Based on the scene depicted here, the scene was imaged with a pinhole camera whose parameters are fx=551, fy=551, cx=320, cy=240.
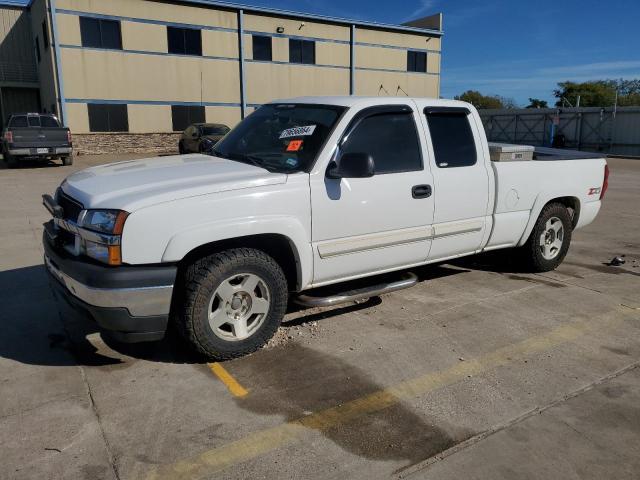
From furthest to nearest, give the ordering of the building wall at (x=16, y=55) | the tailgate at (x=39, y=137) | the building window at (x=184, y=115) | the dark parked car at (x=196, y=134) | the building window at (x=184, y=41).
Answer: the building wall at (x=16, y=55)
the building window at (x=184, y=115)
the building window at (x=184, y=41)
the dark parked car at (x=196, y=134)
the tailgate at (x=39, y=137)

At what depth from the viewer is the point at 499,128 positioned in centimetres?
4109

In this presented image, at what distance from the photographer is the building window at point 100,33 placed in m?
→ 25.5

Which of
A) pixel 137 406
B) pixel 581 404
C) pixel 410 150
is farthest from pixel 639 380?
pixel 137 406

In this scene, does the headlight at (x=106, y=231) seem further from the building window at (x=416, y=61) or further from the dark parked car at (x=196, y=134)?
the building window at (x=416, y=61)

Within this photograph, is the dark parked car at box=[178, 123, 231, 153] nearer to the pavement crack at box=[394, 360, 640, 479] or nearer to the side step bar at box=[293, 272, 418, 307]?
the side step bar at box=[293, 272, 418, 307]

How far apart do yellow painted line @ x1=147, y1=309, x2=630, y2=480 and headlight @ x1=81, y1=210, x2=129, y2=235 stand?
146cm

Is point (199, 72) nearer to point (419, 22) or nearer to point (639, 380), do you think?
point (419, 22)

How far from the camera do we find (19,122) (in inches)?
733

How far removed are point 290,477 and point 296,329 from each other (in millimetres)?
1923

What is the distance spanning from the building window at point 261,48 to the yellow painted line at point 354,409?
28325mm

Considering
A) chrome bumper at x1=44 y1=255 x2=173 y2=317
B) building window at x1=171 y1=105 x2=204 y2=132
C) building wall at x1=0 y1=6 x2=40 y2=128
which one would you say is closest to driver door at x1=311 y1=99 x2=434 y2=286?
chrome bumper at x1=44 y1=255 x2=173 y2=317

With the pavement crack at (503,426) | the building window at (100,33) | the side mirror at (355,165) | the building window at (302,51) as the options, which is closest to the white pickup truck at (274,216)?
the side mirror at (355,165)

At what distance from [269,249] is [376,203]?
36.8 inches

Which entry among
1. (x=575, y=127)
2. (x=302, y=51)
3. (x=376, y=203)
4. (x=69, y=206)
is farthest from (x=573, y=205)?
(x=575, y=127)
